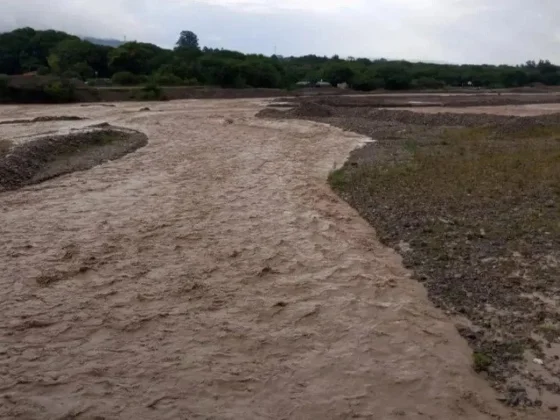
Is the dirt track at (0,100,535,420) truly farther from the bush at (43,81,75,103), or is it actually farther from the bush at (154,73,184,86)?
the bush at (154,73,184,86)

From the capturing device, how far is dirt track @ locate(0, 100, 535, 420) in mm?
5945

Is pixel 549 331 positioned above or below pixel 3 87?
below

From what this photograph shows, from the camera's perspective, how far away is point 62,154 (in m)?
19.0

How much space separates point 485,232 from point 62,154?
1305cm

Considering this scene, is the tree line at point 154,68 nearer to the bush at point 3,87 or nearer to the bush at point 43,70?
the bush at point 43,70

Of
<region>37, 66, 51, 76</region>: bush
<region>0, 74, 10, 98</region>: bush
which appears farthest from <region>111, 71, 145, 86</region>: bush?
<region>0, 74, 10, 98</region>: bush

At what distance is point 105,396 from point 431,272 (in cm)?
476

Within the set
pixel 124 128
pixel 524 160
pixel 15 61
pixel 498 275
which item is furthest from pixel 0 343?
pixel 15 61

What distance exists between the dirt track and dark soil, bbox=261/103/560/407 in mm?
329

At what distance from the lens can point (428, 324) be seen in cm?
742

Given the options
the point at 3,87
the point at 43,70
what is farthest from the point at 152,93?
the point at 43,70

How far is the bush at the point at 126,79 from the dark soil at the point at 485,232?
32.1 metres

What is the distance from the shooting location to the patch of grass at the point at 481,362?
6348mm

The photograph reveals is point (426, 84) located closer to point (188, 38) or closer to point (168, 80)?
point (168, 80)
